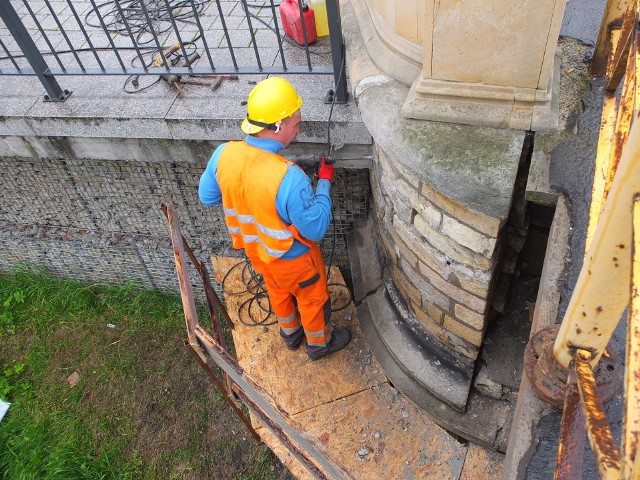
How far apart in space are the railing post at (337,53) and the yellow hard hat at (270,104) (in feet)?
1.57

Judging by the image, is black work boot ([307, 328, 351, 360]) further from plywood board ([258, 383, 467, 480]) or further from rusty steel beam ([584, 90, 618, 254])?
rusty steel beam ([584, 90, 618, 254])

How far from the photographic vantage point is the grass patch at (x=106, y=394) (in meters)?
4.23

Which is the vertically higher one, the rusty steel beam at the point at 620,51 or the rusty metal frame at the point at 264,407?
the rusty steel beam at the point at 620,51

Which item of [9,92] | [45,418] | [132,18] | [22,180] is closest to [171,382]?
[45,418]

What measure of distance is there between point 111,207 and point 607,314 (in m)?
4.23

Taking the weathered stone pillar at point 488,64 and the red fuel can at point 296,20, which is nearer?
the weathered stone pillar at point 488,64

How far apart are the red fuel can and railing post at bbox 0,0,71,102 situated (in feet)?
5.70

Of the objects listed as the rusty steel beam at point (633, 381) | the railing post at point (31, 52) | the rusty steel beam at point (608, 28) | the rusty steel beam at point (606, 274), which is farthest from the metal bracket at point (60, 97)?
the rusty steel beam at point (633, 381)

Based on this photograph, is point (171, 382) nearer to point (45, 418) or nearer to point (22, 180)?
point (45, 418)

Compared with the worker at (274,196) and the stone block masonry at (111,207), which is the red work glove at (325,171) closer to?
the worker at (274,196)

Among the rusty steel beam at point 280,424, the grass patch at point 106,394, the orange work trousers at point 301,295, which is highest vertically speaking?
the rusty steel beam at point 280,424

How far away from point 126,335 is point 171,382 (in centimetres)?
74

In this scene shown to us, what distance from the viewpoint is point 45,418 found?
4547 mm

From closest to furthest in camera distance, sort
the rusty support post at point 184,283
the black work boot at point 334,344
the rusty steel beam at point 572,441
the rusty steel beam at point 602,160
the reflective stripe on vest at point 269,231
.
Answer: the rusty steel beam at point 572,441
the rusty steel beam at point 602,160
the rusty support post at point 184,283
the reflective stripe on vest at point 269,231
the black work boot at point 334,344
